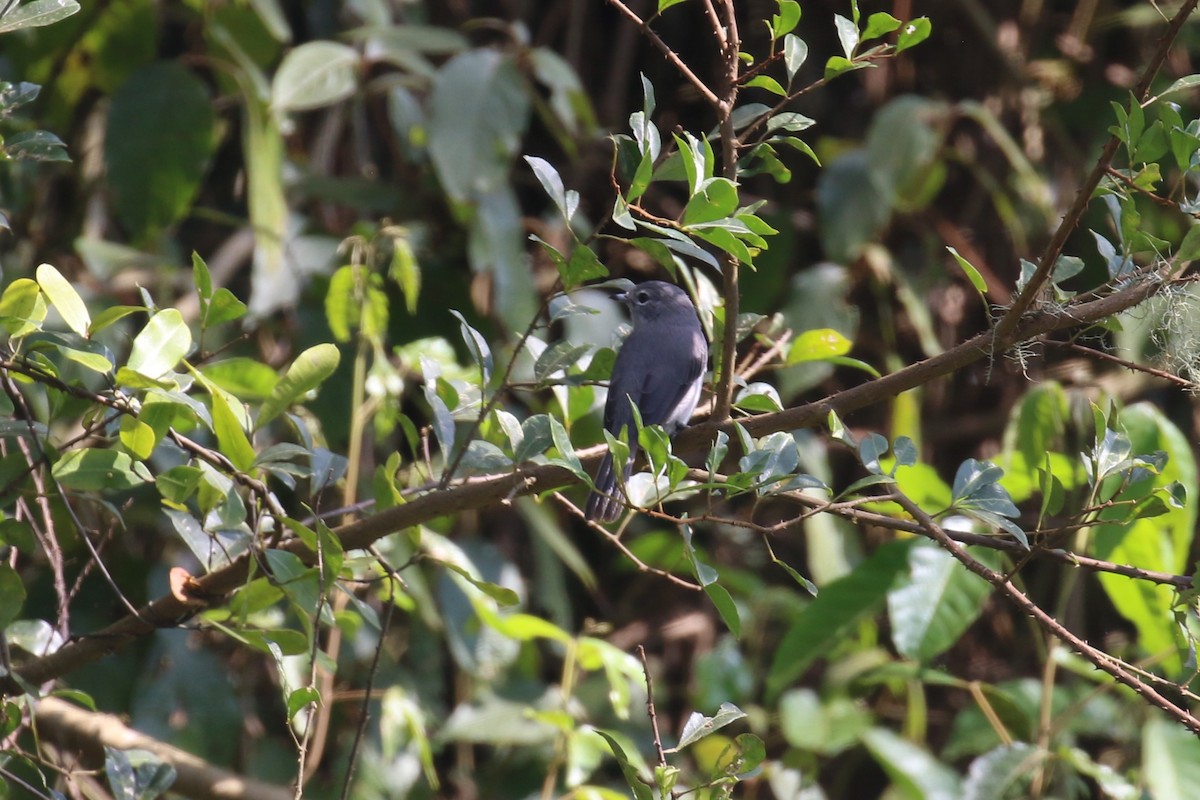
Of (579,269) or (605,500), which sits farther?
(605,500)

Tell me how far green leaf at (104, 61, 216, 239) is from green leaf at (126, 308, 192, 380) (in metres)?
2.15

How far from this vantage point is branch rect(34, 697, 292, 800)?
284cm

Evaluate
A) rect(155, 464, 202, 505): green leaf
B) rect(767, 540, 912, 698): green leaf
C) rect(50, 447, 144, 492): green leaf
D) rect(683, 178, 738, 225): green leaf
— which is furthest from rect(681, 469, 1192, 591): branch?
rect(767, 540, 912, 698): green leaf

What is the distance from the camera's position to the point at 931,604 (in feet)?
10.9

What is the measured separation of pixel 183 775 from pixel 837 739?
7.29 feet

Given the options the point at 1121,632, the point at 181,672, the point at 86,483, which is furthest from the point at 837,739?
the point at 86,483

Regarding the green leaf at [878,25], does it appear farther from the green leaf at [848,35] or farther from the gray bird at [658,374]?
the gray bird at [658,374]

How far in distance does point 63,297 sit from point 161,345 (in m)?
0.18

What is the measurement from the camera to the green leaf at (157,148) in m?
4.09

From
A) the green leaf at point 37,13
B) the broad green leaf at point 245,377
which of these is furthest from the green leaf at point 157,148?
the green leaf at point 37,13

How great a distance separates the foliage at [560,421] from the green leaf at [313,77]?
0.04ft

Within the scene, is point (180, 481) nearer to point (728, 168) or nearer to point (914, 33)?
point (728, 168)

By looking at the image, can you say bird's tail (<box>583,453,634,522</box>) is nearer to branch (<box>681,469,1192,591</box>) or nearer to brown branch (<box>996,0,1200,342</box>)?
branch (<box>681,469,1192,591</box>)

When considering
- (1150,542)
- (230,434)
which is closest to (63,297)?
(230,434)
